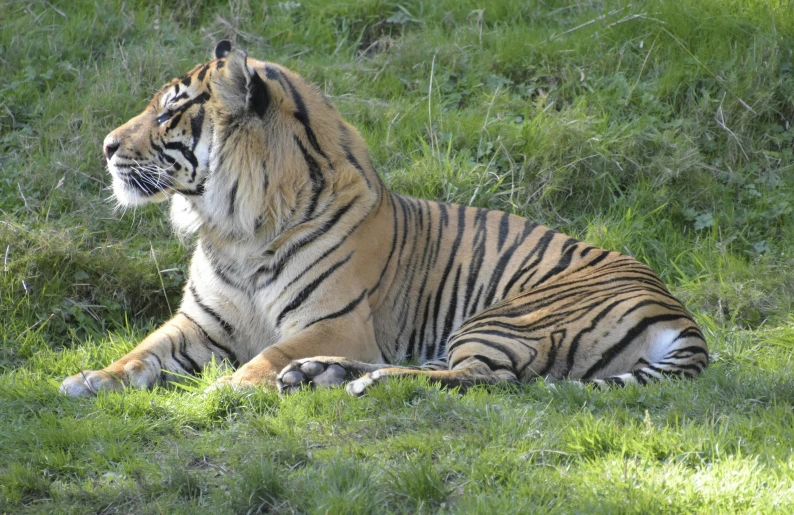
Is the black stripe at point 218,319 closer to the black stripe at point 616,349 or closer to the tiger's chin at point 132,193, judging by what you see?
the tiger's chin at point 132,193

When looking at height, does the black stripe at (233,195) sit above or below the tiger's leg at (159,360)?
above

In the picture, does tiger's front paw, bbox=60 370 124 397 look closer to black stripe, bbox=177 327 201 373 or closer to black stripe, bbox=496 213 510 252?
black stripe, bbox=177 327 201 373

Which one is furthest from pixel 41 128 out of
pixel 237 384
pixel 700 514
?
pixel 700 514

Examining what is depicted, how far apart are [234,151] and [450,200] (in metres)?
2.21

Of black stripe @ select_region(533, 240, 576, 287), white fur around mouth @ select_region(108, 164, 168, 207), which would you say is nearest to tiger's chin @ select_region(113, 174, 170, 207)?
white fur around mouth @ select_region(108, 164, 168, 207)

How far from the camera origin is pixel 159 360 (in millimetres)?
5273

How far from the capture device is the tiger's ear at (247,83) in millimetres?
5125

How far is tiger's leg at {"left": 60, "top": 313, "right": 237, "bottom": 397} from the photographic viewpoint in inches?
193

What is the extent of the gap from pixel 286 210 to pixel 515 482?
2.22m

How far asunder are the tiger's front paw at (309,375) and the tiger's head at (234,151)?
897 millimetres

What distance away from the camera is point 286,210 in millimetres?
5297

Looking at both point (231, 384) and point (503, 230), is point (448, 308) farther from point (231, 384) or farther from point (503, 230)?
point (231, 384)

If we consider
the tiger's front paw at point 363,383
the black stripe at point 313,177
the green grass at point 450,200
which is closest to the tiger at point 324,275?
the black stripe at point 313,177

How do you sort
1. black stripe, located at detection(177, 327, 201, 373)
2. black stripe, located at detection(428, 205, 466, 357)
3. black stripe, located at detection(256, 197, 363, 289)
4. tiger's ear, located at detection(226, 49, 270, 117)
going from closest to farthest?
tiger's ear, located at detection(226, 49, 270, 117) < black stripe, located at detection(256, 197, 363, 289) < black stripe, located at detection(177, 327, 201, 373) < black stripe, located at detection(428, 205, 466, 357)
